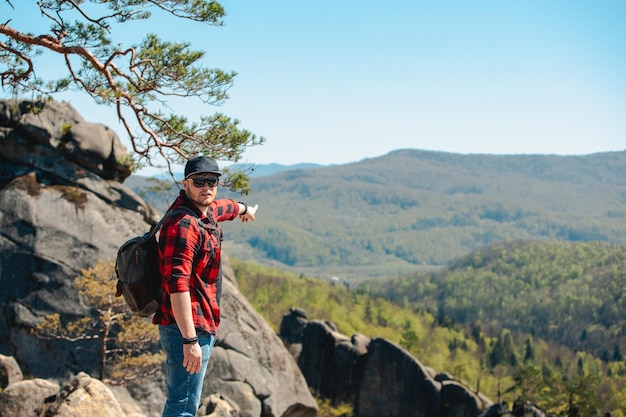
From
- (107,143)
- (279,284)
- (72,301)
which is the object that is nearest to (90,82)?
(72,301)

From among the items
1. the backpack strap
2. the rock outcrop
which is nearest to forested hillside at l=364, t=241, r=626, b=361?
the rock outcrop

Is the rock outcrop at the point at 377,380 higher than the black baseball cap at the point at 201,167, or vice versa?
the black baseball cap at the point at 201,167

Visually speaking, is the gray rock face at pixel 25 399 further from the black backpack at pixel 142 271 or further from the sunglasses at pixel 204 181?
the sunglasses at pixel 204 181

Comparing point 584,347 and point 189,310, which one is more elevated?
point 189,310

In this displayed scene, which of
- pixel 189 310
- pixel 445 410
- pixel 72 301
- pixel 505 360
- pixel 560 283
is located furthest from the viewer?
pixel 560 283

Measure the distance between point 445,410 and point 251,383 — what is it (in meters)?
26.2

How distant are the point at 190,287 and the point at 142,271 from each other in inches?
17.7

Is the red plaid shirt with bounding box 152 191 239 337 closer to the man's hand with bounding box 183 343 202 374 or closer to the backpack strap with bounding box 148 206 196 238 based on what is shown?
the backpack strap with bounding box 148 206 196 238

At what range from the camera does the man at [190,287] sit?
195 inches

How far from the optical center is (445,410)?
44.2 m

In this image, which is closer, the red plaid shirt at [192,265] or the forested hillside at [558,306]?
the red plaid shirt at [192,265]

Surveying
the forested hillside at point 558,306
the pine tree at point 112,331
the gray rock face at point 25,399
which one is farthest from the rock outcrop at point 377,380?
the forested hillside at point 558,306

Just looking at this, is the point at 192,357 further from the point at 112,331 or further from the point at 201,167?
the point at 112,331

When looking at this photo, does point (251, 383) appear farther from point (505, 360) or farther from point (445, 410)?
point (505, 360)
